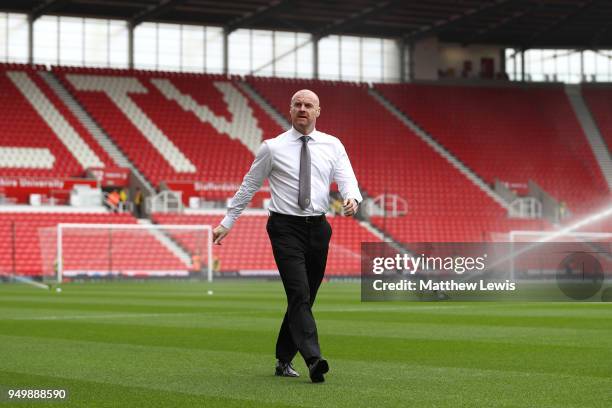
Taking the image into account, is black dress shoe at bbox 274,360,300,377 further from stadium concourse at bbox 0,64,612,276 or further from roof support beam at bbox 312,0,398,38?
roof support beam at bbox 312,0,398,38

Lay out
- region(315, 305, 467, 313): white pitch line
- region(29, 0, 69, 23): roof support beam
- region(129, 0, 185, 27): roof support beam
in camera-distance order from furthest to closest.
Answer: region(129, 0, 185, 27): roof support beam
region(29, 0, 69, 23): roof support beam
region(315, 305, 467, 313): white pitch line

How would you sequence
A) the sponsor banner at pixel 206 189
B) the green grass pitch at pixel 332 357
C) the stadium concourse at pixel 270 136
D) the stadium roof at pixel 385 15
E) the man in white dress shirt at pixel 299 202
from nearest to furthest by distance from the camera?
the green grass pitch at pixel 332 357, the man in white dress shirt at pixel 299 202, the stadium concourse at pixel 270 136, the sponsor banner at pixel 206 189, the stadium roof at pixel 385 15

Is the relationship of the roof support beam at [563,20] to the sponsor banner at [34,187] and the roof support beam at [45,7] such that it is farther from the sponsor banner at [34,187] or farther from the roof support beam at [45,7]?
the sponsor banner at [34,187]

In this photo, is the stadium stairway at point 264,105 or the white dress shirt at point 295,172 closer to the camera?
the white dress shirt at point 295,172

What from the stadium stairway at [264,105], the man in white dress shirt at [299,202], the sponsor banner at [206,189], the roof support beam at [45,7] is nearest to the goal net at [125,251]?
the sponsor banner at [206,189]

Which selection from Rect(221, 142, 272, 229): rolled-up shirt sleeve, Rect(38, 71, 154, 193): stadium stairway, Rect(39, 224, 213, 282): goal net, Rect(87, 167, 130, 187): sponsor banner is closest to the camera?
Rect(221, 142, 272, 229): rolled-up shirt sleeve

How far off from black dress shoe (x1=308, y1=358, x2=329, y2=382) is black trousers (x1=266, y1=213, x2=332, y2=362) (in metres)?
0.15

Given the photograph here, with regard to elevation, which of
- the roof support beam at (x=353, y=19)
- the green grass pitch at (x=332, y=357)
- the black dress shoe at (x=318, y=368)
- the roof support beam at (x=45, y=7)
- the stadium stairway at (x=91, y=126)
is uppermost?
the roof support beam at (x=353, y=19)

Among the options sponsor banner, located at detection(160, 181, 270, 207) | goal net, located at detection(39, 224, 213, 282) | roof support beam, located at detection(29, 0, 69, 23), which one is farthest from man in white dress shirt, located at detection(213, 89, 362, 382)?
roof support beam, located at detection(29, 0, 69, 23)

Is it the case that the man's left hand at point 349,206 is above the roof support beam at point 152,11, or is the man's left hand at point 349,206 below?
→ below

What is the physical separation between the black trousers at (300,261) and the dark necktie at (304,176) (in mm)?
139

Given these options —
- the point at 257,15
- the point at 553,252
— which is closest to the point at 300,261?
the point at 553,252

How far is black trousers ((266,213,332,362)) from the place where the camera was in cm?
840

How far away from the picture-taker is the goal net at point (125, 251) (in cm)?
3672
